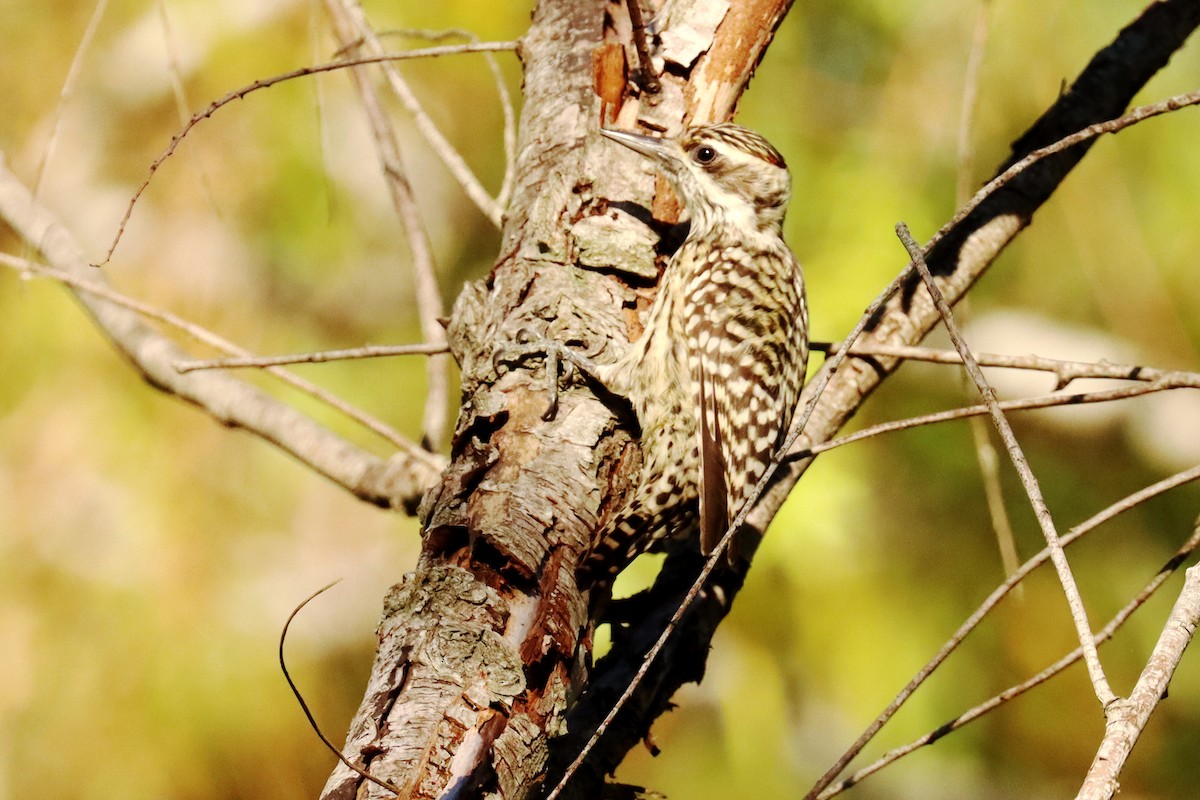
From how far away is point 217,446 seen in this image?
388cm

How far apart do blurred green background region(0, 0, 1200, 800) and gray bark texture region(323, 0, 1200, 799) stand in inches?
42.3

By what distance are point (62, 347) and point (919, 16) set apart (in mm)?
3355

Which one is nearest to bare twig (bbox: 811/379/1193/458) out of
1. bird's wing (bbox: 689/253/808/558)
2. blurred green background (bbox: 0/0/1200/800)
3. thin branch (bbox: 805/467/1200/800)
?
thin branch (bbox: 805/467/1200/800)

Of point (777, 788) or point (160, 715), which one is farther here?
point (777, 788)

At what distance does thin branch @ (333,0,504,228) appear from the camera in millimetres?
2508

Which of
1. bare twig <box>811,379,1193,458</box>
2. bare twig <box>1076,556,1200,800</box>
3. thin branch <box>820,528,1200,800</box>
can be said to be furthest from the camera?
bare twig <box>811,379,1193,458</box>

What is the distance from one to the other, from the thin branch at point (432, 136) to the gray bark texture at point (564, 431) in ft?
0.63

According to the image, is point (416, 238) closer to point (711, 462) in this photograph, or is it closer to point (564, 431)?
point (711, 462)

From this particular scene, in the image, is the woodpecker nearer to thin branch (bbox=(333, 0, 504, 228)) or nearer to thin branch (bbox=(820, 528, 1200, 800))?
thin branch (bbox=(333, 0, 504, 228))

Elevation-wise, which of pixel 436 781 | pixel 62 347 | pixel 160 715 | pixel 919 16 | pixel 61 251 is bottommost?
pixel 436 781

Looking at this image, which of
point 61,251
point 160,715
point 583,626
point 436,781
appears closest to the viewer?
point 436,781

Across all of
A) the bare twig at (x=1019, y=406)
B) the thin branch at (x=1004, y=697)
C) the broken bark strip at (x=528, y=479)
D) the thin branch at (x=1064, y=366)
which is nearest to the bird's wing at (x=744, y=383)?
the broken bark strip at (x=528, y=479)

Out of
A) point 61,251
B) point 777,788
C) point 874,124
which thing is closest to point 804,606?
point 777,788

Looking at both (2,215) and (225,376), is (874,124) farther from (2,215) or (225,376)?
(2,215)
